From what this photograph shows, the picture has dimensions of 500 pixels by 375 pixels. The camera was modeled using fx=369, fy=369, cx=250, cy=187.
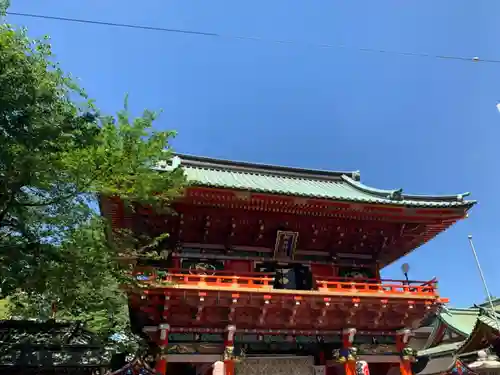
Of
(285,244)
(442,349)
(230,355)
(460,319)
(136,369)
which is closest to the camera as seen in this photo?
(136,369)

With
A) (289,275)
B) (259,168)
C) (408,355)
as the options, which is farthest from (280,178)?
(408,355)

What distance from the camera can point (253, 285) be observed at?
36.3 feet

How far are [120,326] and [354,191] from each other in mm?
12735

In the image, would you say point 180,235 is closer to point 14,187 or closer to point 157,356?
point 157,356

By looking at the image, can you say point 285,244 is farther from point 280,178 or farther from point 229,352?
point 280,178

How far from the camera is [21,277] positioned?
7434mm

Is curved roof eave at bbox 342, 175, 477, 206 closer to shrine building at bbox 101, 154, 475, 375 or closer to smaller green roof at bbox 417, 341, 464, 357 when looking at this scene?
shrine building at bbox 101, 154, 475, 375

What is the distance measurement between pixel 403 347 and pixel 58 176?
11.9 meters

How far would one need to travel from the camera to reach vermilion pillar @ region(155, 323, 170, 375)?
402 inches

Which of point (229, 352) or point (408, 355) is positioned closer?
point (229, 352)

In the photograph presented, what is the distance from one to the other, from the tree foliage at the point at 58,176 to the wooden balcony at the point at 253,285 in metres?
1.21

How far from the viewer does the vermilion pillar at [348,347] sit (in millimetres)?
11680

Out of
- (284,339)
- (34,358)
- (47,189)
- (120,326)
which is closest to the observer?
(47,189)

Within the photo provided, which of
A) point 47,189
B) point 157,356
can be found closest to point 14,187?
point 47,189
